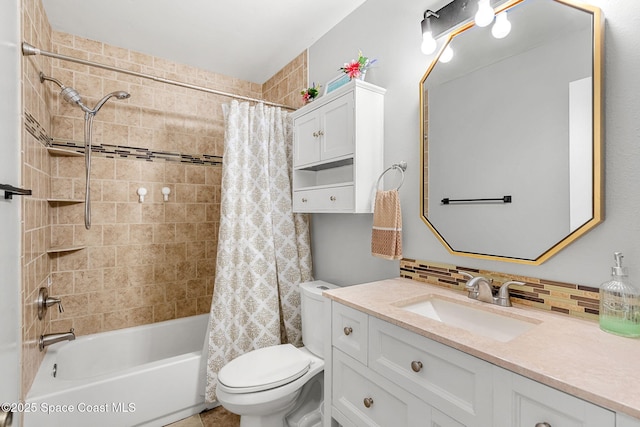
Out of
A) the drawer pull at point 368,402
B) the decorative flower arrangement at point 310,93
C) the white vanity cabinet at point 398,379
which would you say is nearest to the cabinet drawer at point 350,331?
the white vanity cabinet at point 398,379

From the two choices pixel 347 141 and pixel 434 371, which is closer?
pixel 434 371

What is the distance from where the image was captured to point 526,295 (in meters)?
1.13

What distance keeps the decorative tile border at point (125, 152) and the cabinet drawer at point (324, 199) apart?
115 centimetres

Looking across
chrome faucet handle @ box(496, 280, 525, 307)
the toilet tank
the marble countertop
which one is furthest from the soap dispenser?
the toilet tank

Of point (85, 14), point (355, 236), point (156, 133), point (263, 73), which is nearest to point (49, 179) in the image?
point (156, 133)

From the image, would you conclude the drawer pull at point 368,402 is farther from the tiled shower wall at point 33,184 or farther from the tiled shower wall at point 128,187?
the tiled shower wall at point 128,187

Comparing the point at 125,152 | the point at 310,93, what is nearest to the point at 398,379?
the point at 310,93

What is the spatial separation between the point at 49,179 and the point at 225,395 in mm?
1925

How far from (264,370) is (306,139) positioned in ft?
4.60

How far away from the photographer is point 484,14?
118 cm

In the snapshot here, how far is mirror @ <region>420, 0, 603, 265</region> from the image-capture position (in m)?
1.00

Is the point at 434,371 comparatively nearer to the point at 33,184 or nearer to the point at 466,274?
the point at 466,274

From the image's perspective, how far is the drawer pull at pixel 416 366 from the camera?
92 centimetres

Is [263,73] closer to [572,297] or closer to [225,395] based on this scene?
[225,395]
